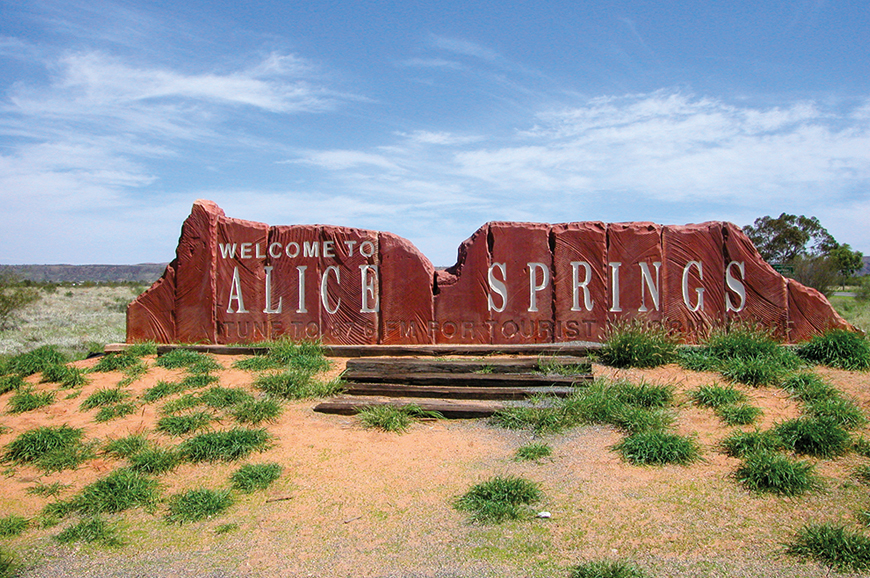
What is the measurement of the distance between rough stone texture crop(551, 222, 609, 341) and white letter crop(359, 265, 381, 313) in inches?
95.9

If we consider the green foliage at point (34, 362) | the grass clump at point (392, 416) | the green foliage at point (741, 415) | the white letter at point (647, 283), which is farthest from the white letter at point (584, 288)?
the green foliage at point (34, 362)

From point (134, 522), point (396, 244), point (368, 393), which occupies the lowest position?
point (134, 522)

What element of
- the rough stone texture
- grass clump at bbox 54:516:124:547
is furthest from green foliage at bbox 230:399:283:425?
the rough stone texture

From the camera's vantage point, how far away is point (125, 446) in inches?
222

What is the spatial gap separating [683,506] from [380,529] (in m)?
1.99

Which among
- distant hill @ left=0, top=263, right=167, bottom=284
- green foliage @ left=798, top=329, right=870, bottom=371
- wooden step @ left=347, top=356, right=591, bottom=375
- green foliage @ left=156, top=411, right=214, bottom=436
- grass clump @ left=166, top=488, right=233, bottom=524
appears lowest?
grass clump @ left=166, top=488, right=233, bottom=524

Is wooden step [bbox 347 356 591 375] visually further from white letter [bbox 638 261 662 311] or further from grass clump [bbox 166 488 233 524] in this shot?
grass clump [bbox 166 488 233 524]

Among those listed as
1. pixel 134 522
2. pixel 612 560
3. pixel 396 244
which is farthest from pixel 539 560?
pixel 396 244

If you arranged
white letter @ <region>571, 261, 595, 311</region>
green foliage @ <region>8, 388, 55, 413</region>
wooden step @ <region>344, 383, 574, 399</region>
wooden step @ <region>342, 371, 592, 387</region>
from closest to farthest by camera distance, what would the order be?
wooden step @ <region>344, 383, 574, 399</region> < wooden step @ <region>342, 371, 592, 387</region> < green foliage @ <region>8, 388, 55, 413</region> < white letter @ <region>571, 261, 595, 311</region>

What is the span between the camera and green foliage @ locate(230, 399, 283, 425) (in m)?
6.12

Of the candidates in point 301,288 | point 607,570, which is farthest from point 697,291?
point 607,570

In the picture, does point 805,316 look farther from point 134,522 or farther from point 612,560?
point 134,522

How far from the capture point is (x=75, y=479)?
5.24 metres

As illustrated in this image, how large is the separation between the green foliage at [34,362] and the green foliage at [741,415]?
25.9ft
